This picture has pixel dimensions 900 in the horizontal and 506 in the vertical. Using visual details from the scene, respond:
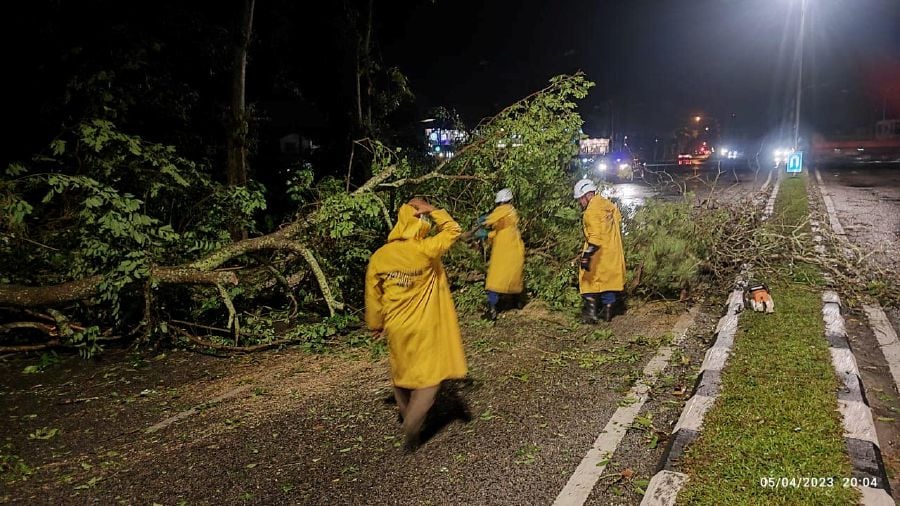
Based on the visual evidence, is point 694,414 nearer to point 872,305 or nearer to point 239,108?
point 872,305

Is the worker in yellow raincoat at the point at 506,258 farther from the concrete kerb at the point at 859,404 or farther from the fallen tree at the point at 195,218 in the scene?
the concrete kerb at the point at 859,404

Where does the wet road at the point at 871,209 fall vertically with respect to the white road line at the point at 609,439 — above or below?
below

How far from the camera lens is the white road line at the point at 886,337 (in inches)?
189

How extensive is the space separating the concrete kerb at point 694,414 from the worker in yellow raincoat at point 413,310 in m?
1.31

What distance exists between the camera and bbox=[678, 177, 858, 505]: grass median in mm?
3023

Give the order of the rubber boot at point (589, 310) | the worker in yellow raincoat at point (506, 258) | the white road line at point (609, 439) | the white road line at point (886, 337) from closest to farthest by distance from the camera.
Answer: the white road line at point (609, 439)
the white road line at point (886, 337)
the rubber boot at point (589, 310)
the worker in yellow raincoat at point (506, 258)

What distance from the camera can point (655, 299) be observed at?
23.4 feet

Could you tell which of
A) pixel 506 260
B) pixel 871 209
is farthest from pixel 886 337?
pixel 871 209

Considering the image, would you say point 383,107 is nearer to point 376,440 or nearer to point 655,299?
point 655,299

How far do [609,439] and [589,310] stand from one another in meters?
2.64

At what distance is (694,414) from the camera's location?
3893 millimetres
